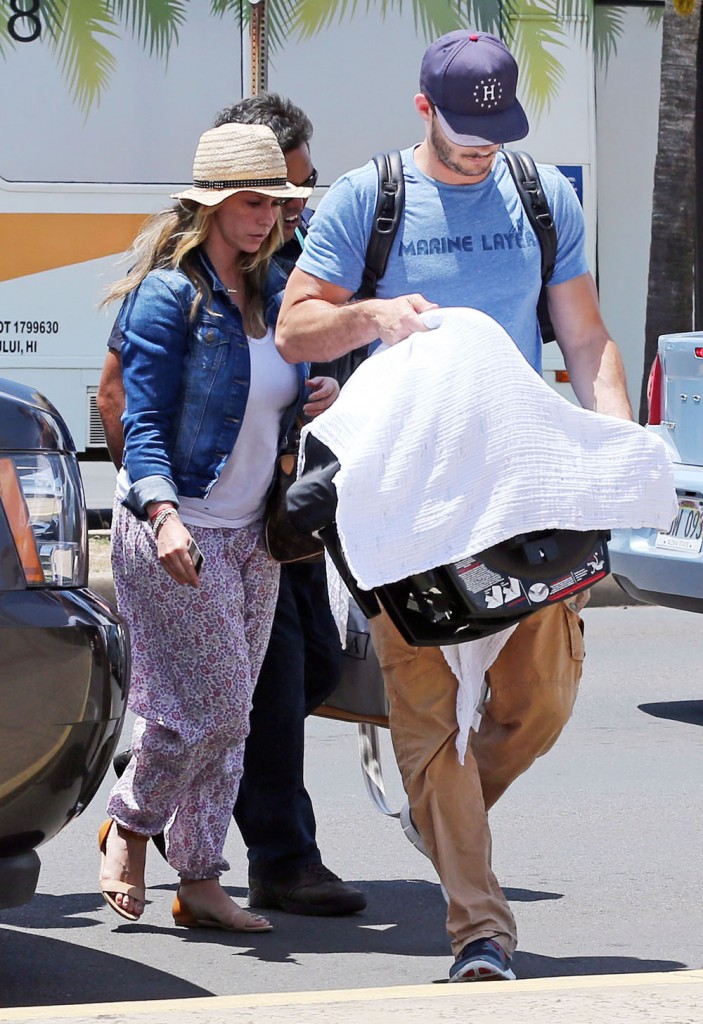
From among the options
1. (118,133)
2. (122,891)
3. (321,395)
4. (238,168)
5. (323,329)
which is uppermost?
(118,133)

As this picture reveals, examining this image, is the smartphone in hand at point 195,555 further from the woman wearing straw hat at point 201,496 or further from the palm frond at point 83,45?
the palm frond at point 83,45

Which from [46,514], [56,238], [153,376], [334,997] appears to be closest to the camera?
[334,997]

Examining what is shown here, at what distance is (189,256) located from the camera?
4129 millimetres

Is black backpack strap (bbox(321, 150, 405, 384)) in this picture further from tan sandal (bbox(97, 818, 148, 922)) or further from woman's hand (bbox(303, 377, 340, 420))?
tan sandal (bbox(97, 818, 148, 922))

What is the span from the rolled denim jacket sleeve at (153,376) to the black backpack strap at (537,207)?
81 centimetres

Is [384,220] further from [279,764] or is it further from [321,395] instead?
[279,764]

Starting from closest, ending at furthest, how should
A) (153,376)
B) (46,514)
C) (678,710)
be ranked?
(46,514) < (153,376) < (678,710)

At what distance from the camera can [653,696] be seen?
7395 mm

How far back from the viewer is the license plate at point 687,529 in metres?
6.72

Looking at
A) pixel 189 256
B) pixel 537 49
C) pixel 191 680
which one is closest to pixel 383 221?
pixel 189 256

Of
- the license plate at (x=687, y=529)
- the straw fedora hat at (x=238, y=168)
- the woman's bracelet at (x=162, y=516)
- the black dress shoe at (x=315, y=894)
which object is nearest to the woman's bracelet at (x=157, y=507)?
the woman's bracelet at (x=162, y=516)

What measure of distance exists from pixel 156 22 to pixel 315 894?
7.38 metres

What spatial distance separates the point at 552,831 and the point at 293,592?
1221 mm

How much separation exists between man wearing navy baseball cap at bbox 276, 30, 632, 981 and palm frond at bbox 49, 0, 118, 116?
7090 millimetres
